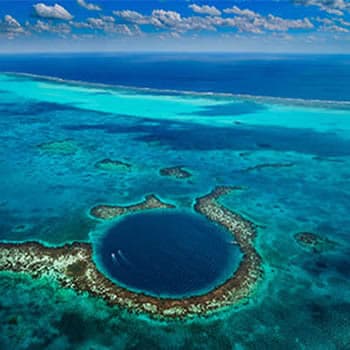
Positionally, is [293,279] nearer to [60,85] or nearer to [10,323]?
[10,323]

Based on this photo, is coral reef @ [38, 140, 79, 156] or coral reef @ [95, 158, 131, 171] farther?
coral reef @ [38, 140, 79, 156]

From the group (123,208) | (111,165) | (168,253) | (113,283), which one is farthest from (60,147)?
(113,283)

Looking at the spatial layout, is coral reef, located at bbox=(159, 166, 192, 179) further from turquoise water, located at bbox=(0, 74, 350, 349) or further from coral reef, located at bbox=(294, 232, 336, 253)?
coral reef, located at bbox=(294, 232, 336, 253)

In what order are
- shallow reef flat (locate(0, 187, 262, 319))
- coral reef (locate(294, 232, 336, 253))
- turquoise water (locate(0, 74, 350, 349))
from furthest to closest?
coral reef (locate(294, 232, 336, 253)) < shallow reef flat (locate(0, 187, 262, 319)) < turquoise water (locate(0, 74, 350, 349))

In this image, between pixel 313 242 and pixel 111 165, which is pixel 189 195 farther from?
pixel 111 165

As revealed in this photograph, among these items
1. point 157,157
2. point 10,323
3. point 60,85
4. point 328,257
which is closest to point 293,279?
point 328,257

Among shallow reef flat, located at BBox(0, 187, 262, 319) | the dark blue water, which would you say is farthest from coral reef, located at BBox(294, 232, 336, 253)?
the dark blue water
